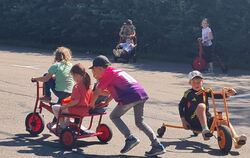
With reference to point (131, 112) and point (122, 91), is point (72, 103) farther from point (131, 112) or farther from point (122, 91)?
point (131, 112)

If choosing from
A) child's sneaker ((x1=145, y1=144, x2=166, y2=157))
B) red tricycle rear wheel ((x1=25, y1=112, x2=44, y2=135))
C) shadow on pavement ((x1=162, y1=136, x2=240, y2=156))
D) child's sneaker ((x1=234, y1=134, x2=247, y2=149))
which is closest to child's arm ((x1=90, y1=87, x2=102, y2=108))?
child's sneaker ((x1=145, y1=144, x2=166, y2=157))

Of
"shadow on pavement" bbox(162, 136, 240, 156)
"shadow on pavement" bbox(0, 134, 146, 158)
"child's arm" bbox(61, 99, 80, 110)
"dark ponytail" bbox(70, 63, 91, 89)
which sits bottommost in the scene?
"shadow on pavement" bbox(162, 136, 240, 156)

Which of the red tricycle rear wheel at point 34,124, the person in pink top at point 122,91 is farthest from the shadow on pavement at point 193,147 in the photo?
the red tricycle rear wheel at point 34,124

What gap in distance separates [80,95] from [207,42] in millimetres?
11967

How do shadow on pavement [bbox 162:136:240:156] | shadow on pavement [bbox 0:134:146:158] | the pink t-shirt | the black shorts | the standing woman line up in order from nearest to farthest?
the pink t-shirt
shadow on pavement [bbox 0:134:146:158]
shadow on pavement [bbox 162:136:240:156]
the standing woman
the black shorts

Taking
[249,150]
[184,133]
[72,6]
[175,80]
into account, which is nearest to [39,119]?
[184,133]

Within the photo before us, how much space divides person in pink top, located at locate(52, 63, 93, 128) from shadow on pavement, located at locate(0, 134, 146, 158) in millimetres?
551

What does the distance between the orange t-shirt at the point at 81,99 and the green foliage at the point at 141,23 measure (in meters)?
13.7

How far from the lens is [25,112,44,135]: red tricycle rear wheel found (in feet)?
32.3

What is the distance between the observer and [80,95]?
9.09 m

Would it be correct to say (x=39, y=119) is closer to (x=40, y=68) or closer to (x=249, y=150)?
(x=249, y=150)

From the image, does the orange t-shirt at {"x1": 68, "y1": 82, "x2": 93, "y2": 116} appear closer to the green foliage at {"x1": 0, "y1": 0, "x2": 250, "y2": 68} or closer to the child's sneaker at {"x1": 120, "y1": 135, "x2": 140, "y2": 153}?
the child's sneaker at {"x1": 120, "y1": 135, "x2": 140, "y2": 153}

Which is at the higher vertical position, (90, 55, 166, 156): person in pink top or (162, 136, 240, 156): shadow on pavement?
(90, 55, 166, 156): person in pink top

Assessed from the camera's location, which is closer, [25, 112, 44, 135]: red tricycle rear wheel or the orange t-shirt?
the orange t-shirt
